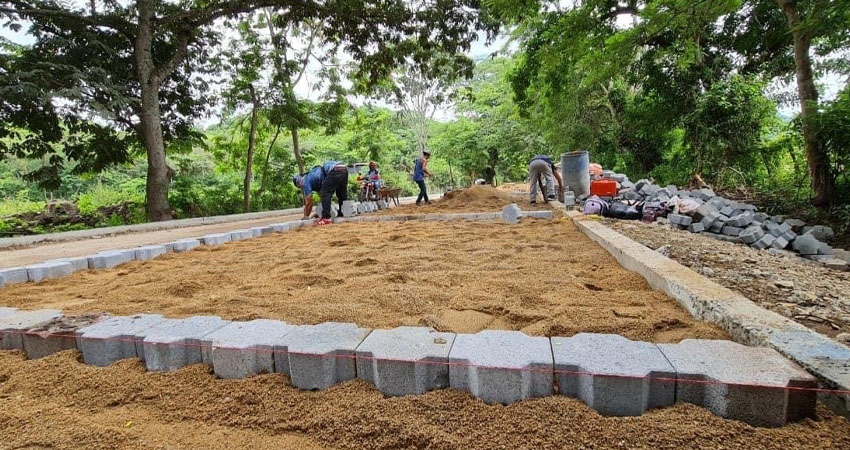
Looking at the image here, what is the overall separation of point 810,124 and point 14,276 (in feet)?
28.4

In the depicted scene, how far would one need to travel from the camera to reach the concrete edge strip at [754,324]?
104 cm

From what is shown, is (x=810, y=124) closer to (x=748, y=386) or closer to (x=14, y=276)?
(x=748, y=386)

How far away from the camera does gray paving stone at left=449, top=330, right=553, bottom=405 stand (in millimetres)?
1149

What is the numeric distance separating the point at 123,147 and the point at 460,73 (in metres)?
8.43

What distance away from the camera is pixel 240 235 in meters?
4.75

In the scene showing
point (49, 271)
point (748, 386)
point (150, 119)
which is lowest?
point (748, 386)

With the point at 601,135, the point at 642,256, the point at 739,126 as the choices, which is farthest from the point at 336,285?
the point at 601,135

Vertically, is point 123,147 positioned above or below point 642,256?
above

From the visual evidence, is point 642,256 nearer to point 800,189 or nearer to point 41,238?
point 800,189

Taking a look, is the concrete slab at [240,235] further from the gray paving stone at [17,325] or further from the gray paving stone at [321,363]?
the gray paving stone at [321,363]

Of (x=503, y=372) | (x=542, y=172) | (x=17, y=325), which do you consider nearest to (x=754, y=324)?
(x=503, y=372)

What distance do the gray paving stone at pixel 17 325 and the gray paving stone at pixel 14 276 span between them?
1372 mm

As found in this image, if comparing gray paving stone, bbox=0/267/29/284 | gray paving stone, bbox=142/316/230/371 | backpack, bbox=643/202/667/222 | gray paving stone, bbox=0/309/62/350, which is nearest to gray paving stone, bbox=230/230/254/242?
gray paving stone, bbox=0/267/29/284

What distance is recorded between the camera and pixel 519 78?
953 cm
